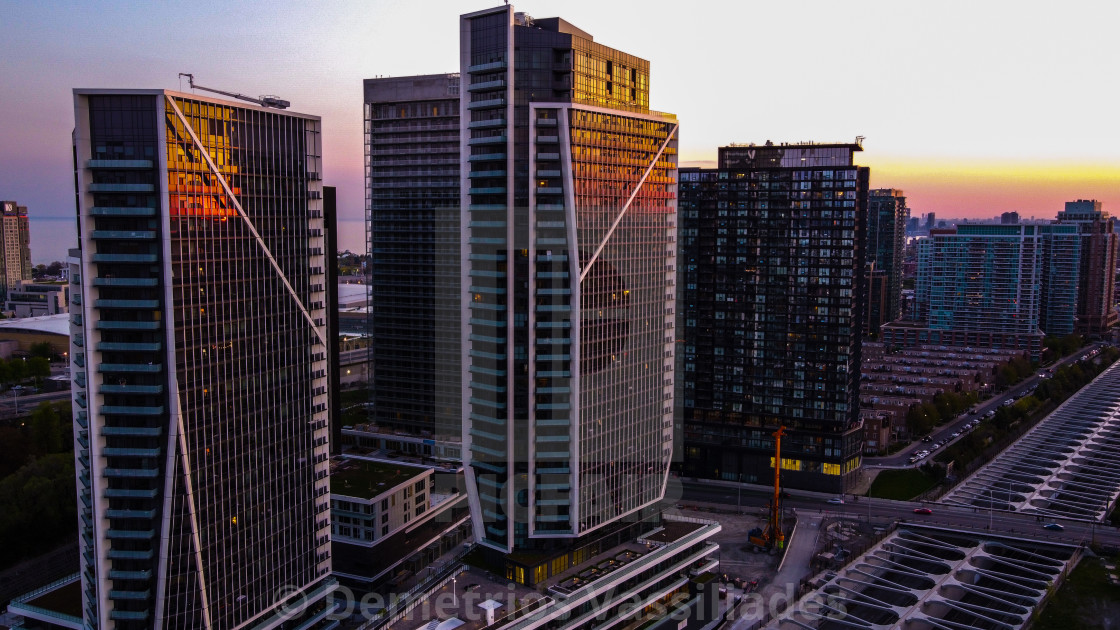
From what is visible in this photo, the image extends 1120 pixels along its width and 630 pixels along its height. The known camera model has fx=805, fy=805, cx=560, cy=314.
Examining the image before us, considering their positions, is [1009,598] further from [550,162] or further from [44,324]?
[44,324]

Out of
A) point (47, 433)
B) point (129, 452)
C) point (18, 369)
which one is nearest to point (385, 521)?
point (129, 452)

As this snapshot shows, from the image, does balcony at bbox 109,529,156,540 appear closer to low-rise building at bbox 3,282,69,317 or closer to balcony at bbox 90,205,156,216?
balcony at bbox 90,205,156,216

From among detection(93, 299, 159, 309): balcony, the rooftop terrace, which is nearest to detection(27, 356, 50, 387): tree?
the rooftop terrace

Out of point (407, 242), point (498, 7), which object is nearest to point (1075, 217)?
point (407, 242)

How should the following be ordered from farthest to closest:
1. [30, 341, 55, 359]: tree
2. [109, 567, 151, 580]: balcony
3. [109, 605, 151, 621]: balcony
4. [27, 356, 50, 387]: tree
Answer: [30, 341, 55, 359]: tree → [27, 356, 50, 387]: tree → [109, 605, 151, 621]: balcony → [109, 567, 151, 580]: balcony

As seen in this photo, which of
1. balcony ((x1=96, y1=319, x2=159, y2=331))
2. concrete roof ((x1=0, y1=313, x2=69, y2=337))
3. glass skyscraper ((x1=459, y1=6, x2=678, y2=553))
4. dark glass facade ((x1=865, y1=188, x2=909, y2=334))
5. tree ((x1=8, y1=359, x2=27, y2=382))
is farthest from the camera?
dark glass facade ((x1=865, y1=188, x2=909, y2=334))

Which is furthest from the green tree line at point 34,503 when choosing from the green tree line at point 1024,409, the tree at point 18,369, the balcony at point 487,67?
the green tree line at point 1024,409
